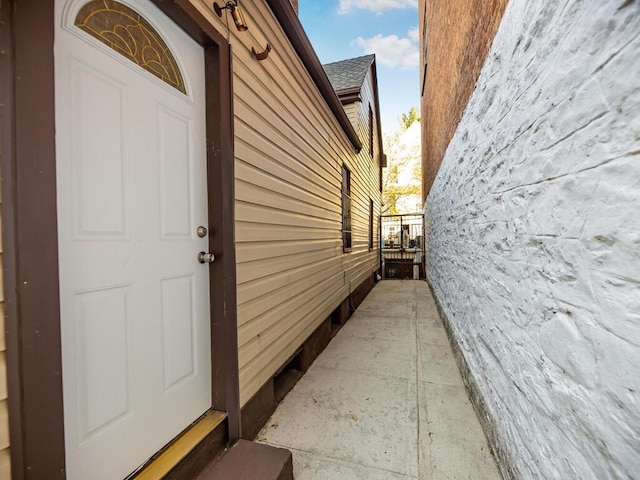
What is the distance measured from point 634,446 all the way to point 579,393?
0.22 metres

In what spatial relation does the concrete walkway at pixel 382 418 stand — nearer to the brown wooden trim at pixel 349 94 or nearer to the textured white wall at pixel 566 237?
the textured white wall at pixel 566 237

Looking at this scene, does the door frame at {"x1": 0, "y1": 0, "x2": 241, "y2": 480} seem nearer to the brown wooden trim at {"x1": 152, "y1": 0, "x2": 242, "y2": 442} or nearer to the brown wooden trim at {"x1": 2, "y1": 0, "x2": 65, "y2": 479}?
the brown wooden trim at {"x1": 2, "y1": 0, "x2": 65, "y2": 479}

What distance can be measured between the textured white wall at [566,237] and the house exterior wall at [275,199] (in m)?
1.61

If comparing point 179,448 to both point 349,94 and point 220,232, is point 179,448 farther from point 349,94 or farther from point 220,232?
point 349,94

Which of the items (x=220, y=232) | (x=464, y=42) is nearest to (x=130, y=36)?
(x=220, y=232)

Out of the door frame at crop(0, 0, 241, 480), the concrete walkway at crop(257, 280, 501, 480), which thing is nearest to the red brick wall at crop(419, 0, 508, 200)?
the door frame at crop(0, 0, 241, 480)

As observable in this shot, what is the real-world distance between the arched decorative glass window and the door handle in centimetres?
92

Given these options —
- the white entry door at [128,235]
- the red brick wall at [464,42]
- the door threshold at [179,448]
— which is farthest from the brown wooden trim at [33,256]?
the red brick wall at [464,42]

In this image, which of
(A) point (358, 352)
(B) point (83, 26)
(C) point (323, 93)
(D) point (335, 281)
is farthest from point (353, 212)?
(B) point (83, 26)

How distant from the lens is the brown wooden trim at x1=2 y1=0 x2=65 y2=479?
845mm

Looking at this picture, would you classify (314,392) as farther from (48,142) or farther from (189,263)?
(48,142)

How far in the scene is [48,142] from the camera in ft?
3.02

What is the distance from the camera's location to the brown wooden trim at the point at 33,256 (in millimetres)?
845

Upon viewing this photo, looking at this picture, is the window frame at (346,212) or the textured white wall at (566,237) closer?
the textured white wall at (566,237)
